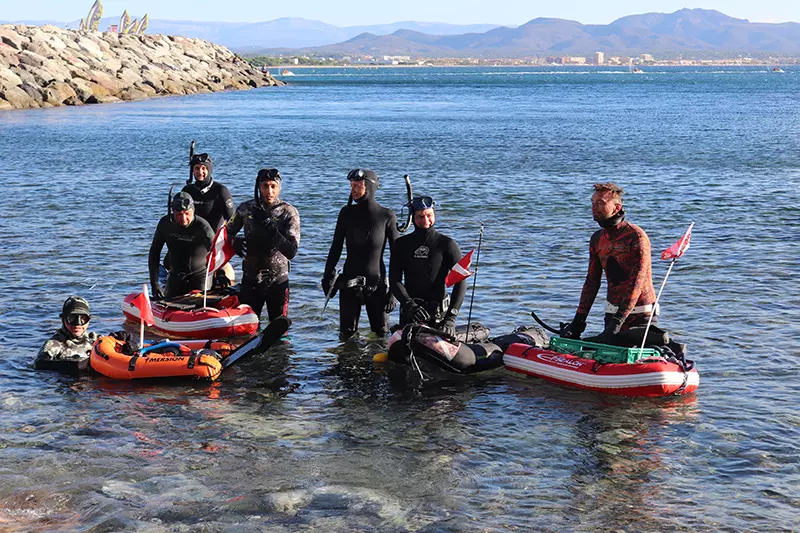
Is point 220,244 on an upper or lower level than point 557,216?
upper

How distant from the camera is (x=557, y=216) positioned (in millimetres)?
25656

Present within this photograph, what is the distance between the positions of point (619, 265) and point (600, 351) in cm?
114

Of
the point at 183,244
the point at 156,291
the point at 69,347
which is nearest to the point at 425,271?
the point at 183,244

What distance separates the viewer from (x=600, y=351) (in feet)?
37.3

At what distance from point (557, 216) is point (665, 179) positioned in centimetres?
1013

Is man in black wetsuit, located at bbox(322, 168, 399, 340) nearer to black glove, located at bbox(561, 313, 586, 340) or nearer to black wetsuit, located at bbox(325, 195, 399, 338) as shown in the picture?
black wetsuit, located at bbox(325, 195, 399, 338)

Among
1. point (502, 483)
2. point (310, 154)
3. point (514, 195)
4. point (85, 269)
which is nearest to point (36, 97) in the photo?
point (310, 154)

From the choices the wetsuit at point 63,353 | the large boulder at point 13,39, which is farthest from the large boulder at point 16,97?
the wetsuit at point 63,353

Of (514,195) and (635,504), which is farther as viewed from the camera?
(514,195)

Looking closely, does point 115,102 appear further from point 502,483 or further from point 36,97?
point 502,483

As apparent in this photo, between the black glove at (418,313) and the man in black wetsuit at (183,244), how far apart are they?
349 cm

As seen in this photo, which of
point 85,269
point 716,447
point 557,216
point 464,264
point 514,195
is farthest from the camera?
point 514,195

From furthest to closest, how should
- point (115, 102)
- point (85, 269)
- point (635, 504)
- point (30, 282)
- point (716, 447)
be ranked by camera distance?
point (115, 102) < point (85, 269) < point (30, 282) < point (716, 447) < point (635, 504)

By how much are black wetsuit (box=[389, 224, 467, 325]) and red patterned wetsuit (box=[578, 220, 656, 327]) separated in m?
1.72
